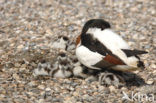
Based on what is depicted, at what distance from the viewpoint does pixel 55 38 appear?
29.6 ft

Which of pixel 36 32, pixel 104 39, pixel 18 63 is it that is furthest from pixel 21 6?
pixel 104 39

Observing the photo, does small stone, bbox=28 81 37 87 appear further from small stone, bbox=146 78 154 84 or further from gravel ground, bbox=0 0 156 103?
small stone, bbox=146 78 154 84

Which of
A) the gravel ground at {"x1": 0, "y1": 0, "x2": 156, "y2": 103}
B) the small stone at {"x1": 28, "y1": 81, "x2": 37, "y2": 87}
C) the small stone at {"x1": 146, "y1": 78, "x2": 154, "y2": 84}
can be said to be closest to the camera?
the gravel ground at {"x1": 0, "y1": 0, "x2": 156, "y2": 103}

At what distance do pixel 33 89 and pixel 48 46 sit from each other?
2.12 m

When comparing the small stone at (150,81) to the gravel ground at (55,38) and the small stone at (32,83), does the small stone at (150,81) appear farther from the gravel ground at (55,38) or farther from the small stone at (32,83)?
the small stone at (32,83)

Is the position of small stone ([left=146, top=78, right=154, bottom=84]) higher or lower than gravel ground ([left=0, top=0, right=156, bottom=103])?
lower

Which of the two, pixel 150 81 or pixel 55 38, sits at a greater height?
pixel 55 38

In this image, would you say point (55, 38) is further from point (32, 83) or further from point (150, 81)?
point (150, 81)

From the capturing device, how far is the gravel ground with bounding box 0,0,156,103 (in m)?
6.58

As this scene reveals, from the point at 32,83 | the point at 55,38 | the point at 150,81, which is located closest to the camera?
the point at 32,83

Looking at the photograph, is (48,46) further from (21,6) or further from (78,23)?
(21,6)

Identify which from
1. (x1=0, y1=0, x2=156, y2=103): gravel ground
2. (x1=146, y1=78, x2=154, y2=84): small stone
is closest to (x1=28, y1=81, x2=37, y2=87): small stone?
(x1=0, y1=0, x2=156, y2=103): gravel ground

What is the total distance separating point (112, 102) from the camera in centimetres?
642

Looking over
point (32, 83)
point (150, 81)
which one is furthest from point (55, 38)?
point (150, 81)
